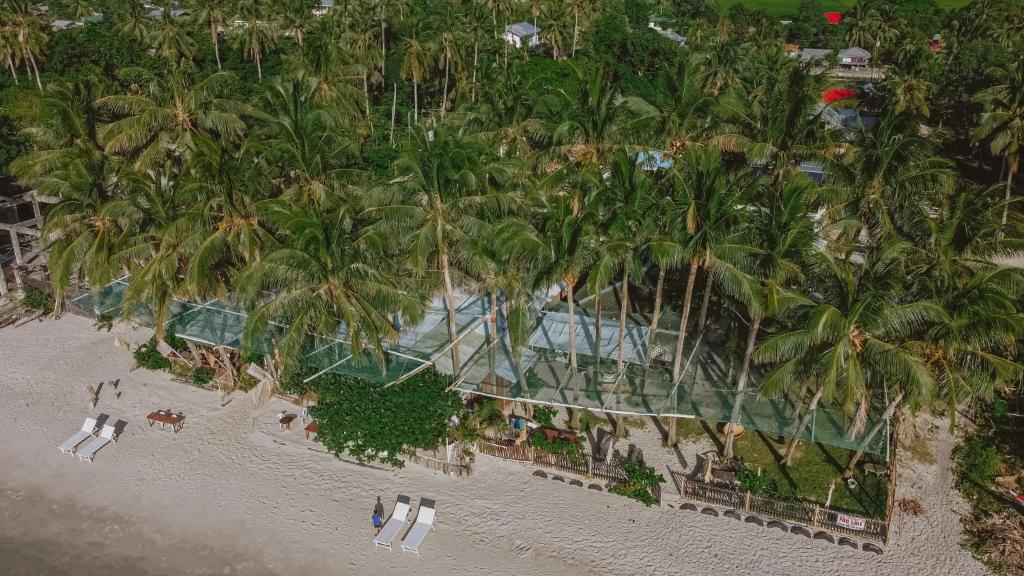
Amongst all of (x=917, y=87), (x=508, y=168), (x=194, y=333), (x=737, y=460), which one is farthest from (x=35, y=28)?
(x=917, y=87)

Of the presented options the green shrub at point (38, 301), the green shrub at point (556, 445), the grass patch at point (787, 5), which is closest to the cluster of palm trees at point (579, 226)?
the green shrub at point (556, 445)

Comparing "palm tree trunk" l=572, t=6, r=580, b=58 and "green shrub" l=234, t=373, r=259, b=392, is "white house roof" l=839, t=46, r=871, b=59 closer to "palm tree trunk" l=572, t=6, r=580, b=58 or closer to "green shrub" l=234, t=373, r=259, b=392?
"palm tree trunk" l=572, t=6, r=580, b=58

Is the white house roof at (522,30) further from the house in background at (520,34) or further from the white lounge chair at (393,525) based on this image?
the white lounge chair at (393,525)

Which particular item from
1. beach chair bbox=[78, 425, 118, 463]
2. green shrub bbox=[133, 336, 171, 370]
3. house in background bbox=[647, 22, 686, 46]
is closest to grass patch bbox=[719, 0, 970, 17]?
house in background bbox=[647, 22, 686, 46]

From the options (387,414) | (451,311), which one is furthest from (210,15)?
(387,414)

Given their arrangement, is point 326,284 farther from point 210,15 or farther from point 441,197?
point 210,15

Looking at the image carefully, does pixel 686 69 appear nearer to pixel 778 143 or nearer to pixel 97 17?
pixel 778 143
